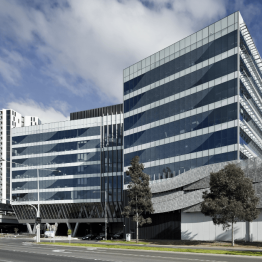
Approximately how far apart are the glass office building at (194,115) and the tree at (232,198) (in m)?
6.60

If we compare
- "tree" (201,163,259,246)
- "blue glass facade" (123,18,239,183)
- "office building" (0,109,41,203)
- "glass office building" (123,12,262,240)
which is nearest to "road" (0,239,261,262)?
"tree" (201,163,259,246)

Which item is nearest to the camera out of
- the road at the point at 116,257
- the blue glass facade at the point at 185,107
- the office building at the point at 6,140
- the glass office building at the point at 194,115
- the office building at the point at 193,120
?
the road at the point at 116,257

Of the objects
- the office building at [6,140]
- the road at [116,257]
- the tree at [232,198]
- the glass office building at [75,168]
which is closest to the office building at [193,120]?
the tree at [232,198]

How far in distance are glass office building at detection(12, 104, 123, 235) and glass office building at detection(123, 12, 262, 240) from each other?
21.4 metres

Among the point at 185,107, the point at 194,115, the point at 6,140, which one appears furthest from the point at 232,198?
the point at 6,140

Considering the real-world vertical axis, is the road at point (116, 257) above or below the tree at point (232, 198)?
below

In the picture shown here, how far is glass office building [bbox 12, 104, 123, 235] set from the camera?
273ft

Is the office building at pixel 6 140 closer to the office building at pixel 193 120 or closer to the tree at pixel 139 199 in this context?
the office building at pixel 193 120

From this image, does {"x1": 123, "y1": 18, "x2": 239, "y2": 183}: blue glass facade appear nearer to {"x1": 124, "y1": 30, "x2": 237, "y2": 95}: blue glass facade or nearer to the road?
{"x1": 124, "y1": 30, "x2": 237, "y2": 95}: blue glass facade

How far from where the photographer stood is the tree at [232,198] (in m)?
36.6

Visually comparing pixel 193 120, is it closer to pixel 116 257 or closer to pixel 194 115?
pixel 194 115

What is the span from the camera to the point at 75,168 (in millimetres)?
86312

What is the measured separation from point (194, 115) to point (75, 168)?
137ft

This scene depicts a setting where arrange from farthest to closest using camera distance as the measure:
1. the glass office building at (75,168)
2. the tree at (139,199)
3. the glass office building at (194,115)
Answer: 1. the glass office building at (75,168)
2. the tree at (139,199)
3. the glass office building at (194,115)
